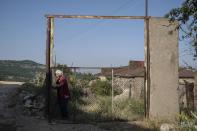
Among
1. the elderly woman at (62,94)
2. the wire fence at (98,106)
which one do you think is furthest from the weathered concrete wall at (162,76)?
the elderly woman at (62,94)

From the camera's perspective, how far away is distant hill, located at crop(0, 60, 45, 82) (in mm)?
35375

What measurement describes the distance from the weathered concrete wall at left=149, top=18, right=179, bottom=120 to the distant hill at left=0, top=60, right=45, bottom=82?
925 inches

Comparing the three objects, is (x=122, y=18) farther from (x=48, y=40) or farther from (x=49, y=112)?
(x=49, y=112)

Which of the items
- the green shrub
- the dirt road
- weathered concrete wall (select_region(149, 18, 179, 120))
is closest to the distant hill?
the green shrub

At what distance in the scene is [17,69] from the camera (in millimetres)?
38750

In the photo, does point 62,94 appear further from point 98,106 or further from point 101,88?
point 101,88

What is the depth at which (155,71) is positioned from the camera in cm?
1262

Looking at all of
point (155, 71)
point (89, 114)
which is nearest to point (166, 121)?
point (155, 71)

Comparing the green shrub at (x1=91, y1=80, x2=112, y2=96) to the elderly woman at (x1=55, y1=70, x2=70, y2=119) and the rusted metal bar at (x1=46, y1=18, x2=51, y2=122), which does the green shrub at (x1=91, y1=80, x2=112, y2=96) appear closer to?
the elderly woman at (x1=55, y1=70, x2=70, y2=119)

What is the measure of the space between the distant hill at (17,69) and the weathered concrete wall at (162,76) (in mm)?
23483

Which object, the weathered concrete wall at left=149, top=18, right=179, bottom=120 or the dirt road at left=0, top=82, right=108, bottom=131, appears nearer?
the dirt road at left=0, top=82, right=108, bottom=131

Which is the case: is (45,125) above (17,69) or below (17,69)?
below

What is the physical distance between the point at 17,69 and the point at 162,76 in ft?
92.2

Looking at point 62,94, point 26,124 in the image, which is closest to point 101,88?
point 62,94
